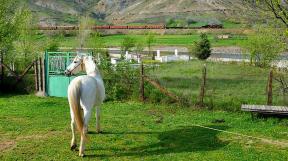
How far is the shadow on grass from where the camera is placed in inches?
368

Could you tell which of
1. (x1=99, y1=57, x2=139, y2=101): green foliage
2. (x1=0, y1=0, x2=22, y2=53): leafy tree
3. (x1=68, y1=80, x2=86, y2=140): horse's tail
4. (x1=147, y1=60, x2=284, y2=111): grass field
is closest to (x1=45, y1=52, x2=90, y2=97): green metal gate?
(x1=99, y1=57, x2=139, y2=101): green foliage

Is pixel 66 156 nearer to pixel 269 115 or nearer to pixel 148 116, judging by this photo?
pixel 148 116

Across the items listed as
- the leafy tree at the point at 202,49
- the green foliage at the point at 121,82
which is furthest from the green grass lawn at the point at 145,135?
the leafy tree at the point at 202,49

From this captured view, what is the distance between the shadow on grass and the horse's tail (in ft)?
2.39

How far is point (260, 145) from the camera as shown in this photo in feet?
32.3

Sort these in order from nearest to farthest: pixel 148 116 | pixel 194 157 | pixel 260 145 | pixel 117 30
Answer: pixel 194 157 < pixel 260 145 < pixel 148 116 < pixel 117 30

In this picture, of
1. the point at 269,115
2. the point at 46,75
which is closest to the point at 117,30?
the point at 46,75

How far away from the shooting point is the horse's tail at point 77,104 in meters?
9.00

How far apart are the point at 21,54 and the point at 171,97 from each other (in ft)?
44.5

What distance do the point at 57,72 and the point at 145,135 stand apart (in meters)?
7.97

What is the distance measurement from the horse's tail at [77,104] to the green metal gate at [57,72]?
8065 millimetres

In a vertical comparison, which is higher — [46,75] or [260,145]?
[46,75]

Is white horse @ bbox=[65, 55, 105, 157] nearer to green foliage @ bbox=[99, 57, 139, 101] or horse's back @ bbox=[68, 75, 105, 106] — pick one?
horse's back @ bbox=[68, 75, 105, 106]

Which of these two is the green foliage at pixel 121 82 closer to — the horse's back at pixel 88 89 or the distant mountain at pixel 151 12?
the horse's back at pixel 88 89
